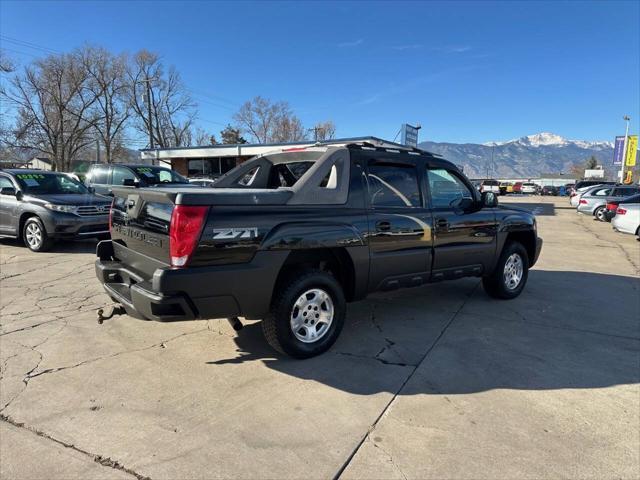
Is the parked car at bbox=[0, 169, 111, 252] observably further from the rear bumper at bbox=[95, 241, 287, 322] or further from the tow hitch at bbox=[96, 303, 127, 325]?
the rear bumper at bbox=[95, 241, 287, 322]

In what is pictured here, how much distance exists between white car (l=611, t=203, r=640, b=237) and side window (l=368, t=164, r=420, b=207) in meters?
11.8

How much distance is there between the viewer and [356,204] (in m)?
3.96

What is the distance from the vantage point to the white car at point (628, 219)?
1274 centimetres

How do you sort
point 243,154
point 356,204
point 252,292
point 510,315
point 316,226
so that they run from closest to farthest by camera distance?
point 252,292 < point 316,226 < point 356,204 < point 510,315 < point 243,154

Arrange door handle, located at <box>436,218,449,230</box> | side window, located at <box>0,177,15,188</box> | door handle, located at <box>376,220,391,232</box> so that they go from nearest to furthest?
door handle, located at <box>376,220,391,232</box>, door handle, located at <box>436,218,449,230</box>, side window, located at <box>0,177,15,188</box>

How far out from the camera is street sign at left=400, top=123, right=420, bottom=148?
893 inches

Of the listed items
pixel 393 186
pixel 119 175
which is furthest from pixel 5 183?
pixel 393 186

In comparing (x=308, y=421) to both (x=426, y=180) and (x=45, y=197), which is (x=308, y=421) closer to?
(x=426, y=180)

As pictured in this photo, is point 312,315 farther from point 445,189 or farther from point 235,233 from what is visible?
point 445,189

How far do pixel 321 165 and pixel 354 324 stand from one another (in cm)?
188

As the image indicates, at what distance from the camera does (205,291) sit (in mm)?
3080

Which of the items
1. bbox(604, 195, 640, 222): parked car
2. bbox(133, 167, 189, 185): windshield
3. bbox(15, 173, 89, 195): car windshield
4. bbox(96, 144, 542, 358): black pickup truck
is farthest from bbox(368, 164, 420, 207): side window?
bbox(604, 195, 640, 222): parked car

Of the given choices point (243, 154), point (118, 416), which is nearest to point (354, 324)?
point (118, 416)

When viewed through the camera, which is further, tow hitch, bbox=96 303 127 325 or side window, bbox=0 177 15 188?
side window, bbox=0 177 15 188
